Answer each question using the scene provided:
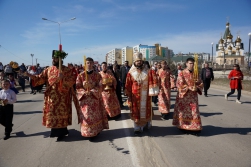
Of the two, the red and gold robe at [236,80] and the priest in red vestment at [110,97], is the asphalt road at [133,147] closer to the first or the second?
the priest in red vestment at [110,97]

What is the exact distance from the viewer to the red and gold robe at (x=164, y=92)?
6.76 m

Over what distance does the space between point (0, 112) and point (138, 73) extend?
145 inches

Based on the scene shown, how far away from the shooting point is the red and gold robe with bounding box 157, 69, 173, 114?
676cm

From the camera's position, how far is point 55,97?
474cm

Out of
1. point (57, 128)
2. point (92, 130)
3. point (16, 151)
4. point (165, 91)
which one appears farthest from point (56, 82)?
point (165, 91)

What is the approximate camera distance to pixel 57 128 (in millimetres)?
4816

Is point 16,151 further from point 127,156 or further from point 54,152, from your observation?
point 127,156

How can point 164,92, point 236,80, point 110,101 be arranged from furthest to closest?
point 236,80 < point 164,92 < point 110,101

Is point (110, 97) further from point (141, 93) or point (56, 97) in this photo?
point (56, 97)

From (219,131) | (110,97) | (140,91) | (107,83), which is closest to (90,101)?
(140,91)

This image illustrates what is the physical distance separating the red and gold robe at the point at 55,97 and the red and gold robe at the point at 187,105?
109 inches

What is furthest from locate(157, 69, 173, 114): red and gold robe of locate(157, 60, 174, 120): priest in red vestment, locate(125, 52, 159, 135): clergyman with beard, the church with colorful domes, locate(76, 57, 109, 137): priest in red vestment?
the church with colorful domes

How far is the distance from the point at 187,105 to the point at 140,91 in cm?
123

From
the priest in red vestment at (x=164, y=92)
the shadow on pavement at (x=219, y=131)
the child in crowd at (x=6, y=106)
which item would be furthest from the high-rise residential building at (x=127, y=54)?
the child in crowd at (x=6, y=106)
